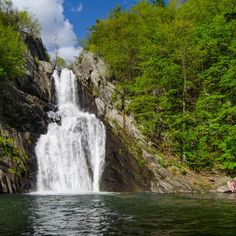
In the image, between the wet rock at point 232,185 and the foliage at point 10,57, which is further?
the foliage at point 10,57

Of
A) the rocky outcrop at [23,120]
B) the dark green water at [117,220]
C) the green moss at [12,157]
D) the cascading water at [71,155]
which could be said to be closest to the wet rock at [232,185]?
the cascading water at [71,155]

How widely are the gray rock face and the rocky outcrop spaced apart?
21.4ft

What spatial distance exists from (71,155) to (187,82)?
58.2ft

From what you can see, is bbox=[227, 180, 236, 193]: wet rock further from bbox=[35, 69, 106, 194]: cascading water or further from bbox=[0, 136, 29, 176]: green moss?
bbox=[0, 136, 29, 176]: green moss

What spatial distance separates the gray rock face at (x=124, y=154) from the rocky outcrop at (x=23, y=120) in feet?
21.4

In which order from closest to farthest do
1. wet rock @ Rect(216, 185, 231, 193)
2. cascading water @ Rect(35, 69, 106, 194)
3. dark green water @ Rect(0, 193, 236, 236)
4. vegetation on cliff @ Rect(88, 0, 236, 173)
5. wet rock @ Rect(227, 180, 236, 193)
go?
dark green water @ Rect(0, 193, 236, 236)
wet rock @ Rect(227, 180, 236, 193)
wet rock @ Rect(216, 185, 231, 193)
cascading water @ Rect(35, 69, 106, 194)
vegetation on cliff @ Rect(88, 0, 236, 173)

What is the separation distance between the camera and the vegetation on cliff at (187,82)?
152ft

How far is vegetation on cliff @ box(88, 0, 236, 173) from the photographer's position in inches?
1823

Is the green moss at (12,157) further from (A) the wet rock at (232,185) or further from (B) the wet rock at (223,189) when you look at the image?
(A) the wet rock at (232,185)

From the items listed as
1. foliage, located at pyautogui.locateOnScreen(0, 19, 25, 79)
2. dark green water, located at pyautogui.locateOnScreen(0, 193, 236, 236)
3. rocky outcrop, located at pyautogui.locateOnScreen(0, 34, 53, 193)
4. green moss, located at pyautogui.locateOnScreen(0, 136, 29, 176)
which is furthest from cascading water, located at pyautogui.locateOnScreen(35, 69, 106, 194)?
dark green water, located at pyautogui.locateOnScreen(0, 193, 236, 236)

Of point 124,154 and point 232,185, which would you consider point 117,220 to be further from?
point 124,154

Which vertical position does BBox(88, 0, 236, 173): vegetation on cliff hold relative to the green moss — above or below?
above

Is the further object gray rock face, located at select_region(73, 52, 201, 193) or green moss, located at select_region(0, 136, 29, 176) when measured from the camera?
gray rock face, located at select_region(73, 52, 201, 193)

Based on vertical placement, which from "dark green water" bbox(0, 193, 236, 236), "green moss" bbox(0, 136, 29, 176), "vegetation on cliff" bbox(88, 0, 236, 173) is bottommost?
"dark green water" bbox(0, 193, 236, 236)
